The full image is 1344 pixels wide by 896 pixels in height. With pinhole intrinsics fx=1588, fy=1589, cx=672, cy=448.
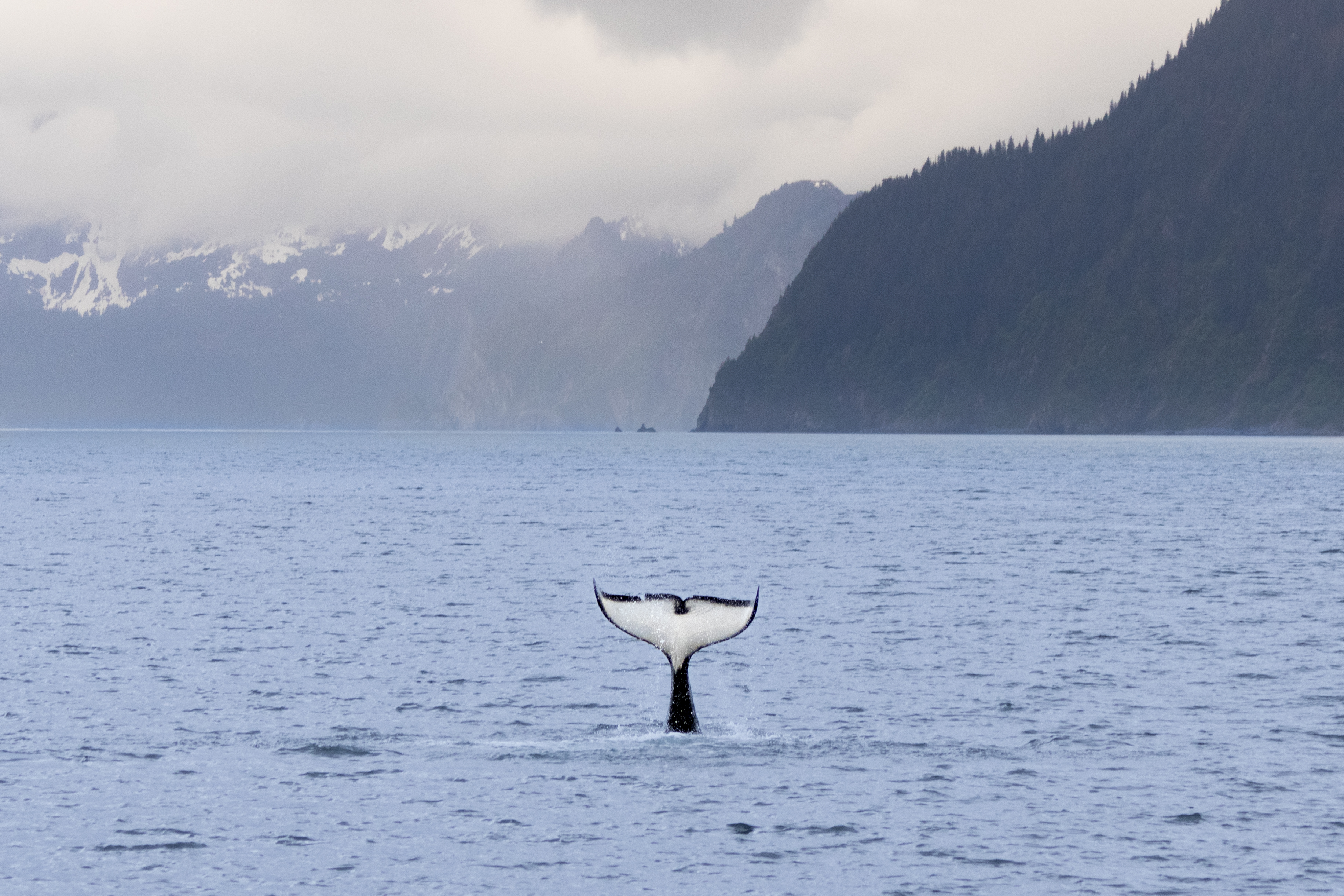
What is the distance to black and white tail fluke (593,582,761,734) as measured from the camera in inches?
752

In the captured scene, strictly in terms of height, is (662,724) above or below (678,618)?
below

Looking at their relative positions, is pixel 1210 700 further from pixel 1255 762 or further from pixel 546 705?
pixel 546 705

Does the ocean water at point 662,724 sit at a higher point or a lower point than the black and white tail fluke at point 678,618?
lower

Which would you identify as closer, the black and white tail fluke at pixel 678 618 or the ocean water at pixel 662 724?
the black and white tail fluke at pixel 678 618

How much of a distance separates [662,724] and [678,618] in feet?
29.9

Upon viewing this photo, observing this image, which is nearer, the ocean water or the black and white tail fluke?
the black and white tail fluke

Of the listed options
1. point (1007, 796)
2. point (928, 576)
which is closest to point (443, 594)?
point (928, 576)

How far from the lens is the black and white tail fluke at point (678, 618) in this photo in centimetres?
1909

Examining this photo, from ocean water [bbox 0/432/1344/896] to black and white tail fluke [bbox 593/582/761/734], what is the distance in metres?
2.55

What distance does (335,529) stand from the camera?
84688 mm

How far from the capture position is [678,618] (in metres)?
19.6

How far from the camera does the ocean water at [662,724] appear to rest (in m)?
19.2

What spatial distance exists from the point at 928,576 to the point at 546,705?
2952 cm

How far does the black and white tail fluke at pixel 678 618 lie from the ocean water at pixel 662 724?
2.55m
